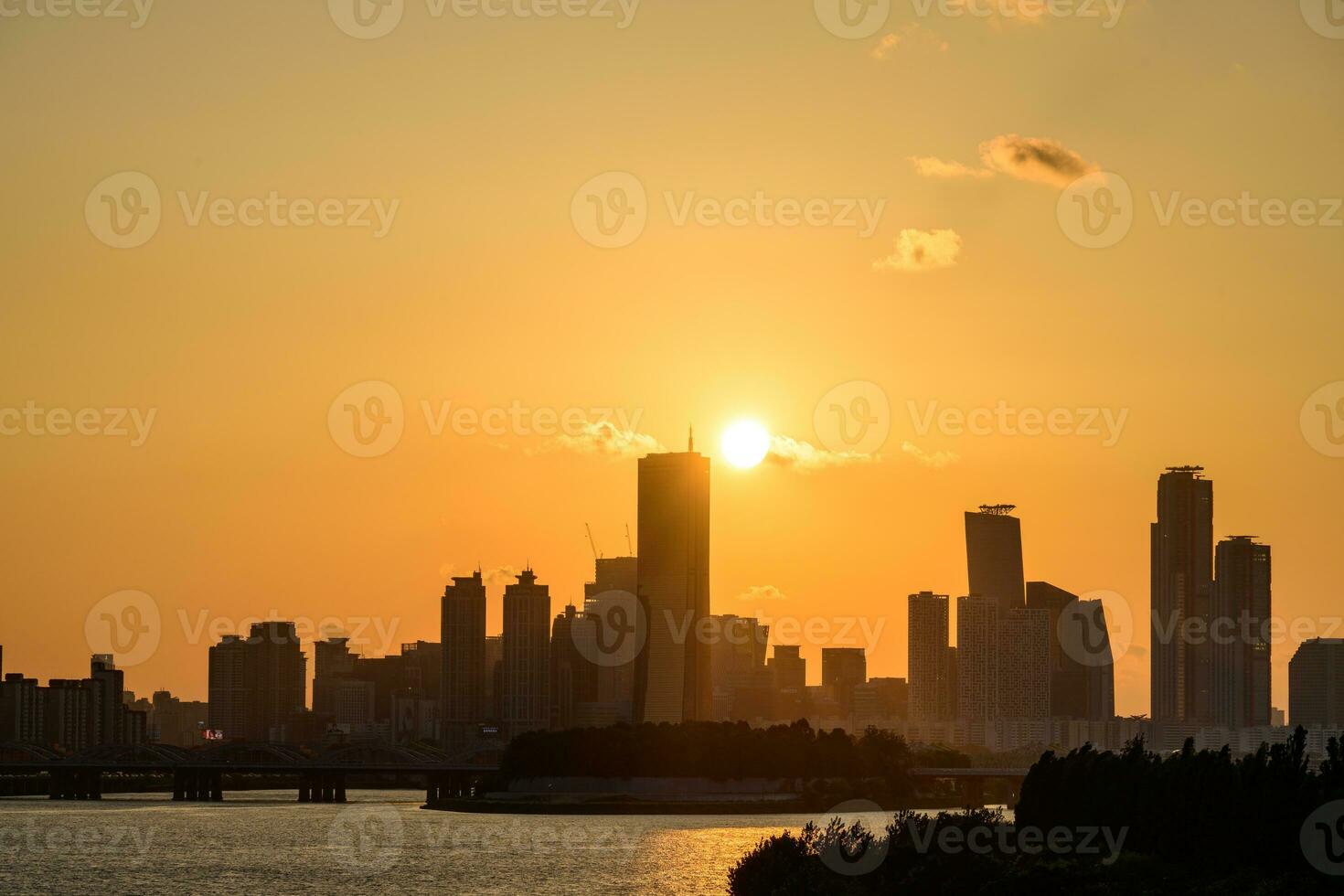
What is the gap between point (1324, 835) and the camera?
78625 mm

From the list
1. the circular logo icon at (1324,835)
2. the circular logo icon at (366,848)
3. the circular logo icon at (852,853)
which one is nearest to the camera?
the circular logo icon at (1324,835)

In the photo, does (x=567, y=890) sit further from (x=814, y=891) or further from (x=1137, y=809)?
(x=1137, y=809)

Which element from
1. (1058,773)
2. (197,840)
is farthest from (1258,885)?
(197,840)

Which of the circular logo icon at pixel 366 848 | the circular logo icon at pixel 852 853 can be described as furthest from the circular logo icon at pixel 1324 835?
the circular logo icon at pixel 366 848

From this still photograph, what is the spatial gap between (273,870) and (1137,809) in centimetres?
6614

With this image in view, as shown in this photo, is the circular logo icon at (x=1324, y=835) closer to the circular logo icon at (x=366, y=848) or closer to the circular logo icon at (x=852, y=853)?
the circular logo icon at (x=852, y=853)

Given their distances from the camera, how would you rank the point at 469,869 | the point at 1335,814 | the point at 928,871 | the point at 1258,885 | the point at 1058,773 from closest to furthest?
1. the point at 1258,885
2. the point at 1335,814
3. the point at 928,871
4. the point at 1058,773
5. the point at 469,869

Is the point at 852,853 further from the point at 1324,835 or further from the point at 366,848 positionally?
the point at 366,848

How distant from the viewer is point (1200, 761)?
9175cm

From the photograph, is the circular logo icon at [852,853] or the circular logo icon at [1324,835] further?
the circular logo icon at [852,853]

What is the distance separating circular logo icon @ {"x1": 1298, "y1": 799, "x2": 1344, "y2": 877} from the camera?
76.6 m

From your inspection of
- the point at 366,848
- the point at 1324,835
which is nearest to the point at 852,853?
the point at 1324,835

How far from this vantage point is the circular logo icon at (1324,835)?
76.6m

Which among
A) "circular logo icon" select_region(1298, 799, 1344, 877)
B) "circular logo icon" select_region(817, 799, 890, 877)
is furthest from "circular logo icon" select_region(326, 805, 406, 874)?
"circular logo icon" select_region(1298, 799, 1344, 877)
